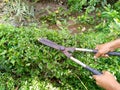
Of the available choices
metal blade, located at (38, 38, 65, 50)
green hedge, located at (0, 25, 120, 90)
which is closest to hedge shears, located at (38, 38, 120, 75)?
metal blade, located at (38, 38, 65, 50)

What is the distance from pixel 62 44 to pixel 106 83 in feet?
2.59

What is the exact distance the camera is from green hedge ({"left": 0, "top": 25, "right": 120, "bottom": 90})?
389cm

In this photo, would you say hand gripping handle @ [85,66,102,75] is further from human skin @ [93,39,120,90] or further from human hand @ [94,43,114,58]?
human hand @ [94,43,114,58]

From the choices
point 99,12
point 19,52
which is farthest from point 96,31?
point 19,52

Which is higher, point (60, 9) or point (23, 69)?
point (60, 9)

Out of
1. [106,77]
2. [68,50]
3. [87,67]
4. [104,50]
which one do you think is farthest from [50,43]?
[106,77]

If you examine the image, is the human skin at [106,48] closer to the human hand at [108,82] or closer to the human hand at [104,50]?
Answer: the human hand at [104,50]

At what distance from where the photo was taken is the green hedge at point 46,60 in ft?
12.8

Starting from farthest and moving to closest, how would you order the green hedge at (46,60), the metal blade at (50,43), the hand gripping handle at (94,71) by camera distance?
1. the green hedge at (46,60)
2. the metal blade at (50,43)
3. the hand gripping handle at (94,71)

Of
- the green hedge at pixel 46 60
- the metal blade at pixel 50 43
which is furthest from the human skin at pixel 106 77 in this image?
the metal blade at pixel 50 43

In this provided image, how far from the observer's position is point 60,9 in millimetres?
5188

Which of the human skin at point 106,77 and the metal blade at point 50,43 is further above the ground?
the metal blade at point 50,43

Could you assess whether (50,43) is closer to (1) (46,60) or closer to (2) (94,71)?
(1) (46,60)

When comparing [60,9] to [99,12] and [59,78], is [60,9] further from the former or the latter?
[59,78]
